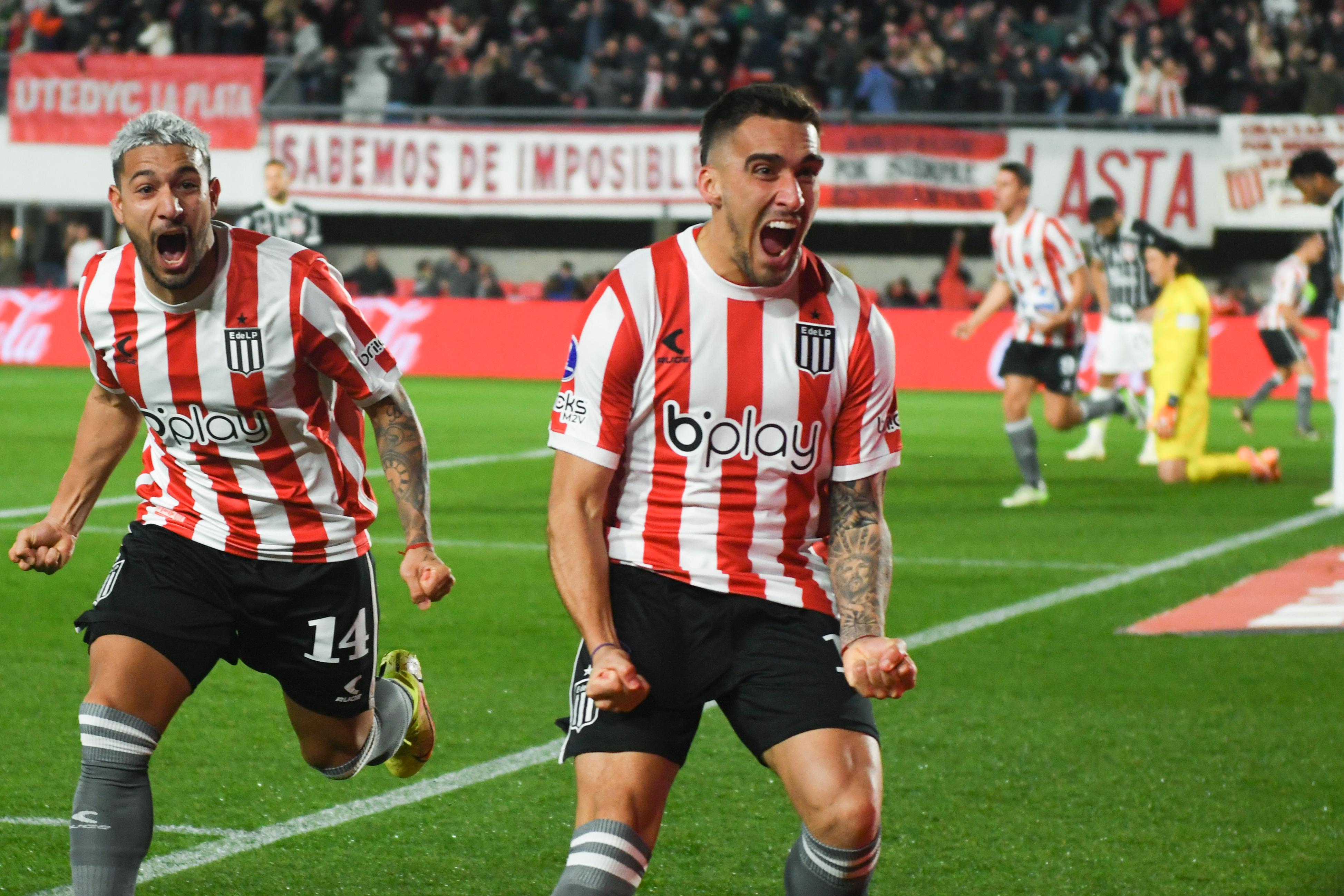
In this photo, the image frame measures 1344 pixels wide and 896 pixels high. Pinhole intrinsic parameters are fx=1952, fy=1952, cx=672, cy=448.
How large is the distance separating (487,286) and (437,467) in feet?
36.0

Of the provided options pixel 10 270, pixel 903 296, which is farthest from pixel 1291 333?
pixel 10 270

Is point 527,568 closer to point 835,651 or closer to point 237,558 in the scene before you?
point 237,558

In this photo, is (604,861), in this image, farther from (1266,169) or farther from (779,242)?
(1266,169)

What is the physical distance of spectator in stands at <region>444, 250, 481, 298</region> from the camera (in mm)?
25281

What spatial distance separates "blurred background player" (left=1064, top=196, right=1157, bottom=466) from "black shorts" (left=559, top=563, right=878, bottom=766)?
12233mm

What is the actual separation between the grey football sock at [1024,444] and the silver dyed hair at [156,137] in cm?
876

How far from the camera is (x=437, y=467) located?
47.4ft

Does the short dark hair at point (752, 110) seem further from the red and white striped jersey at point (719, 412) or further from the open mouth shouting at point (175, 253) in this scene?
the open mouth shouting at point (175, 253)

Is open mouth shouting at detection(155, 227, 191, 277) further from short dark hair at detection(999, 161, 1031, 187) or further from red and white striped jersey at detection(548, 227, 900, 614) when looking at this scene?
short dark hair at detection(999, 161, 1031, 187)

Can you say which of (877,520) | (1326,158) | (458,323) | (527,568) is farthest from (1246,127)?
(877,520)

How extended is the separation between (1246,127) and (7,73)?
17.2 m

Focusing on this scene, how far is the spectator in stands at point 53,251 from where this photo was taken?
2761 centimetres

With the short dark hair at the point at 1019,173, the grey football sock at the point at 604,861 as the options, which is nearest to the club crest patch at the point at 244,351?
the grey football sock at the point at 604,861

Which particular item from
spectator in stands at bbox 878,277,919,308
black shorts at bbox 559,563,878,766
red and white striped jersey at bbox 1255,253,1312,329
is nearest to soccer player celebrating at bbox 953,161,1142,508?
red and white striped jersey at bbox 1255,253,1312,329
